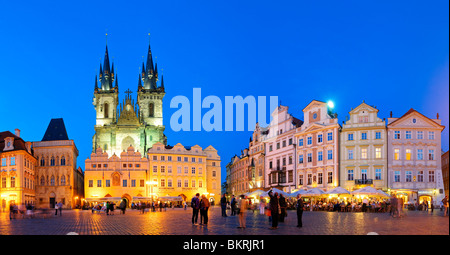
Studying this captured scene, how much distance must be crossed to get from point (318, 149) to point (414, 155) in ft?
37.1

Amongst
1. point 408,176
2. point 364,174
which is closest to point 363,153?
point 364,174

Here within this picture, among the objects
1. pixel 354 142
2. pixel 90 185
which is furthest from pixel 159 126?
pixel 354 142

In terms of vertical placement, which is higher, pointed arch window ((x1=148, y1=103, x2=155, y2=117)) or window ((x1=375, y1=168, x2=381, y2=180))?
pointed arch window ((x1=148, y1=103, x2=155, y2=117))

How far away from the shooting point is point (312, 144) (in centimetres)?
6066

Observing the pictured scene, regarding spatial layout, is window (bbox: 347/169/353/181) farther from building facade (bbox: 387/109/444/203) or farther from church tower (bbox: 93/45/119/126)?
church tower (bbox: 93/45/119/126)

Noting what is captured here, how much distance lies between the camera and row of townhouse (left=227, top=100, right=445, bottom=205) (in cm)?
5378

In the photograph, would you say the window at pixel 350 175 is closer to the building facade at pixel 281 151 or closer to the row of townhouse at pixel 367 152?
the row of townhouse at pixel 367 152

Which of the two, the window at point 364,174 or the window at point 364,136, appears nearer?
the window at point 364,174

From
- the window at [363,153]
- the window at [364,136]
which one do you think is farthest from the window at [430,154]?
the window at [364,136]

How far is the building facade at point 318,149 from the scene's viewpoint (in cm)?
5758

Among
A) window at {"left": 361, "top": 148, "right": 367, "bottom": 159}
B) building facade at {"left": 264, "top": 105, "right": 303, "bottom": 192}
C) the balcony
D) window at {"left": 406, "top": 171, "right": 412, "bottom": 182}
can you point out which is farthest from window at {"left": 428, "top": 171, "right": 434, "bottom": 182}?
building facade at {"left": 264, "top": 105, "right": 303, "bottom": 192}

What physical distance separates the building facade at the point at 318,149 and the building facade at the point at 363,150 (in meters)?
1.01

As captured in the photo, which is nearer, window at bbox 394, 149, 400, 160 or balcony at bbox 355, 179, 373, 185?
window at bbox 394, 149, 400, 160
